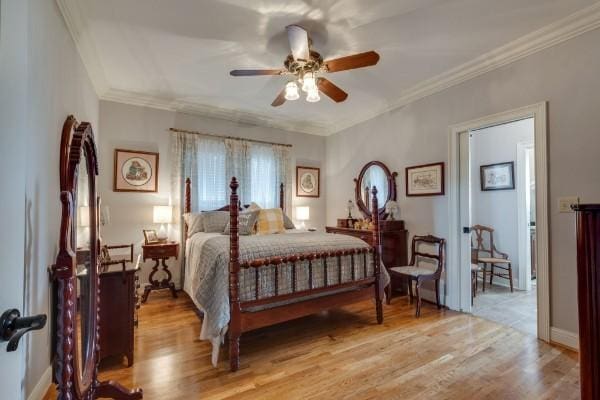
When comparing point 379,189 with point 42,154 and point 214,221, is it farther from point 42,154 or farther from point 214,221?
point 42,154

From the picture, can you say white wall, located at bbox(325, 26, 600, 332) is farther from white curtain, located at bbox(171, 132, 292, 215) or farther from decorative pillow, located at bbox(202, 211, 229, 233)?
decorative pillow, located at bbox(202, 211, 229, 233)

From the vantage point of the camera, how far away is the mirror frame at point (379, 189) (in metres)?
4.07

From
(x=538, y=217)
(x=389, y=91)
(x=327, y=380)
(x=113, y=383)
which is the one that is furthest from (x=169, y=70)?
(x=538, y=217)

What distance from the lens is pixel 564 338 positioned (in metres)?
2.37

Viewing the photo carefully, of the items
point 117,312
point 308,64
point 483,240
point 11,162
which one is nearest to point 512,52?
point 308,64

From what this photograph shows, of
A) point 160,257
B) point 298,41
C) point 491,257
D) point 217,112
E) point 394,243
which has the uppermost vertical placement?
point 217,112

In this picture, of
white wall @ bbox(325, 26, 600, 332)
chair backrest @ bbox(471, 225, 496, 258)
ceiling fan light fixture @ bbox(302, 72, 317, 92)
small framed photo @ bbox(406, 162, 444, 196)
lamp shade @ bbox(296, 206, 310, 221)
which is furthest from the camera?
lamp shade @ bbox(296, 206, 310, 221)

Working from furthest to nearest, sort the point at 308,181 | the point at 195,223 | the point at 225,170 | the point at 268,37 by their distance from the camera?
the point at 308,181, the point at 225,170, the point at 195,223, the point at 268,37

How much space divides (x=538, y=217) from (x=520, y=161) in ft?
6.66

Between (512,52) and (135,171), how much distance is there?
15.1 feet

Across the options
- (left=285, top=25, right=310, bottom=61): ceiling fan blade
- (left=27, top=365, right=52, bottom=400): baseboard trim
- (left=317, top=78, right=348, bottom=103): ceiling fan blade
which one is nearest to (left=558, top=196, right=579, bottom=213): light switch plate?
(left=317, top=78, right=348, bottom=103): ceiling fan blade

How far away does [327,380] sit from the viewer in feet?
6.38

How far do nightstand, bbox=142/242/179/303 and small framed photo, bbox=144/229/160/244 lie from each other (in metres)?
0.12

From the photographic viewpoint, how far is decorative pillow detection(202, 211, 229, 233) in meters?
3.72
